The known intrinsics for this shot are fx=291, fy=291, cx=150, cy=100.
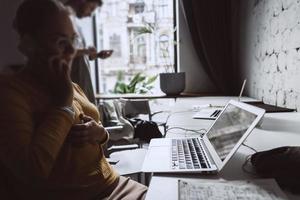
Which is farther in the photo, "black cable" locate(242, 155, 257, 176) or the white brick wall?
the white brick wall

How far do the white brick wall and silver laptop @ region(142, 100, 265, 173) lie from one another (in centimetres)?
79

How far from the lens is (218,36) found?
318cm

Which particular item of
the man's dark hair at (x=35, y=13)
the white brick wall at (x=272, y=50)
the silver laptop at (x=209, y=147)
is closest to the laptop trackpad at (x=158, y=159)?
the silver laptop at (x=209, y=147)

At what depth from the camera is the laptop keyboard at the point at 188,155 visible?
937mm

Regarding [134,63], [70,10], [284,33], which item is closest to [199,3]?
[134,63]

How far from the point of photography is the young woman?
53cm

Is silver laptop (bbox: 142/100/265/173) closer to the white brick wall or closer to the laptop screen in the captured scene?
the laptop screen

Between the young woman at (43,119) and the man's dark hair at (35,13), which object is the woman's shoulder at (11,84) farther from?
the man's dark hair at (35,13)

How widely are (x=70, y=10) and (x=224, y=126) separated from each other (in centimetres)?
85

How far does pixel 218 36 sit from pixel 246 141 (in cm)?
217

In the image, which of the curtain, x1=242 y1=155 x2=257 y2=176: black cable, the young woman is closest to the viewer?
the young woman

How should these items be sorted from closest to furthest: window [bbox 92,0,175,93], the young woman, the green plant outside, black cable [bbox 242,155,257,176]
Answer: the young woman < black cable [bbox 242,155,257,176] < window [bbox 92,0,175,93] < the green plant outside

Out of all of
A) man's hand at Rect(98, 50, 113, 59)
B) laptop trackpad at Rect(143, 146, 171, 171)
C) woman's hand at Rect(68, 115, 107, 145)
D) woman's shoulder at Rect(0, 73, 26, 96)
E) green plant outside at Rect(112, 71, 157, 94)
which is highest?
man's hand at Rect(98, 50, 113, 59)

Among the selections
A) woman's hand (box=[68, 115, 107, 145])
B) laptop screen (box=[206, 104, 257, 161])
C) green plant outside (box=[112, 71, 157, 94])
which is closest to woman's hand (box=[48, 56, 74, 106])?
woman's hand (box=[68, 115, 107, 145])
